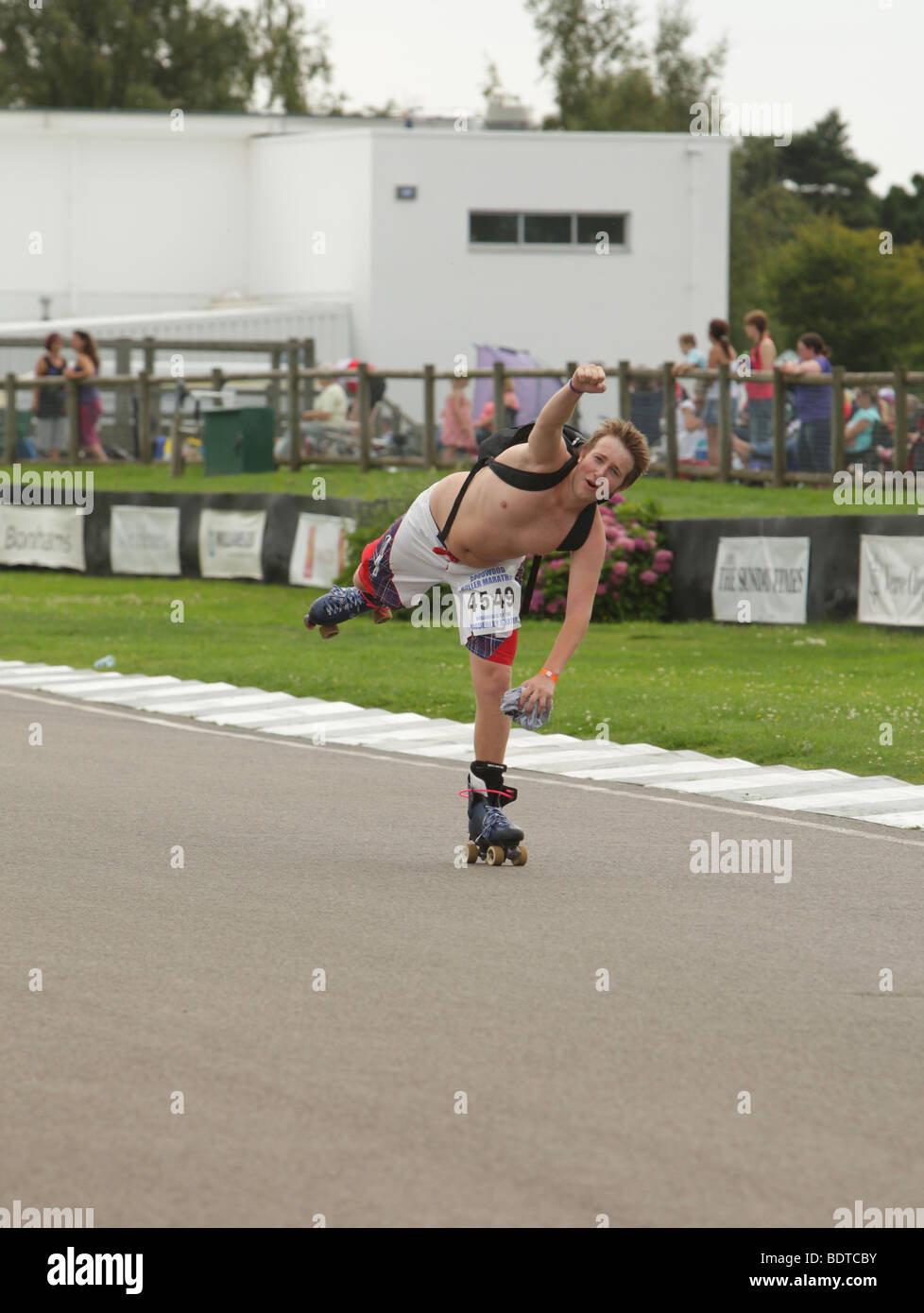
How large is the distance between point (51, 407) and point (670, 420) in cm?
1016

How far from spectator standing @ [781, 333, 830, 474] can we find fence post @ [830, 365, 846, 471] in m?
0.08

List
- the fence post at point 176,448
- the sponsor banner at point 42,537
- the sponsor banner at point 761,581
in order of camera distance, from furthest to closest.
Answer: the fence post at point 176,448 → the sponsor banner at point 42,537 → the sponsor banner at point 761,581

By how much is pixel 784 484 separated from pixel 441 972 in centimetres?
1913

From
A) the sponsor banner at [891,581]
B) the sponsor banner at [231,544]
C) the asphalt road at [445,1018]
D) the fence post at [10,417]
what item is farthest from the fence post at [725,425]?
the asphalt road at [445,1018]

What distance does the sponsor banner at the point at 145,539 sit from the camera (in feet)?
Result: 81.5

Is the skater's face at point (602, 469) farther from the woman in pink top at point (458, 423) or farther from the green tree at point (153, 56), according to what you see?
the green tree at point (153, 56)

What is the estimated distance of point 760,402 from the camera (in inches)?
1001

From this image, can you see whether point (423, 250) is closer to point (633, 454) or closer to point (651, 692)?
point (651, 692)

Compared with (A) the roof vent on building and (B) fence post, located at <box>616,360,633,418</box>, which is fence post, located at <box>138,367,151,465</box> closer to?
(B) fence post, located at <box>616,360,633,418</box>

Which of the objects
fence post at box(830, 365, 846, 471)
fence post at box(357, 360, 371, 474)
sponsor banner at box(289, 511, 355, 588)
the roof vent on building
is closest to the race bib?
sponsor banner at box(289, 511, 355, 588)

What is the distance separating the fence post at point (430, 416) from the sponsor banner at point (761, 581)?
32.6 feet

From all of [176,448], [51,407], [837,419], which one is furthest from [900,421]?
[51,407]

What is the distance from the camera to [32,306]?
4638 cm

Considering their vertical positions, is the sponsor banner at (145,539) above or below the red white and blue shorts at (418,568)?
below
